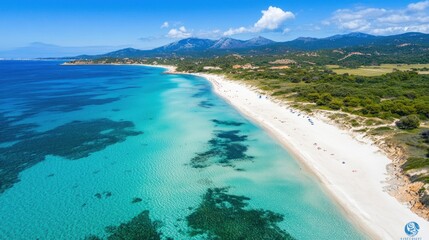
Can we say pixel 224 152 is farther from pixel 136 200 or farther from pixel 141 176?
pixel 136 200

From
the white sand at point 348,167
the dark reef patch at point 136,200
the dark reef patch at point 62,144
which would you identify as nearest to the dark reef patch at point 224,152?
the white sand at point 348,167

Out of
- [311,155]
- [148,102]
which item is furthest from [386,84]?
[148,102]

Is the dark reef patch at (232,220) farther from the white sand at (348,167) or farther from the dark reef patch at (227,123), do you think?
the dark reef patch at (227,123)

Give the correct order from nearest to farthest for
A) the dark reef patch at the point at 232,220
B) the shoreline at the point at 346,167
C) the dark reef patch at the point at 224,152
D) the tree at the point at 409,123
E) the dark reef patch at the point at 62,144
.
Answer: the dark reef patch at the point at 232,220 → the shoreline at the point at 346,167 → the dark reef patch at the point at 62,144 → the dark reef patch at the point at 224,152 → the tree at the point at 409,123

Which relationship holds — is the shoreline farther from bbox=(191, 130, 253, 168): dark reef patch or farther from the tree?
the tree

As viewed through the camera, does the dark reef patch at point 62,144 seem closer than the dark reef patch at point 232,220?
No

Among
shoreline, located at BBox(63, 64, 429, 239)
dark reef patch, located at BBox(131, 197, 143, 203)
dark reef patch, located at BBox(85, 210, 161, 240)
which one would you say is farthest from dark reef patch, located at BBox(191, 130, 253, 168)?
dark reef patch, located at BBox(85, 210, 161, 240)

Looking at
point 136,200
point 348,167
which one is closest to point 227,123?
point 348,167

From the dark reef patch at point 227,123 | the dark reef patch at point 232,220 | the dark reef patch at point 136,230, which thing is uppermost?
the dark reef patch at point 136,230
